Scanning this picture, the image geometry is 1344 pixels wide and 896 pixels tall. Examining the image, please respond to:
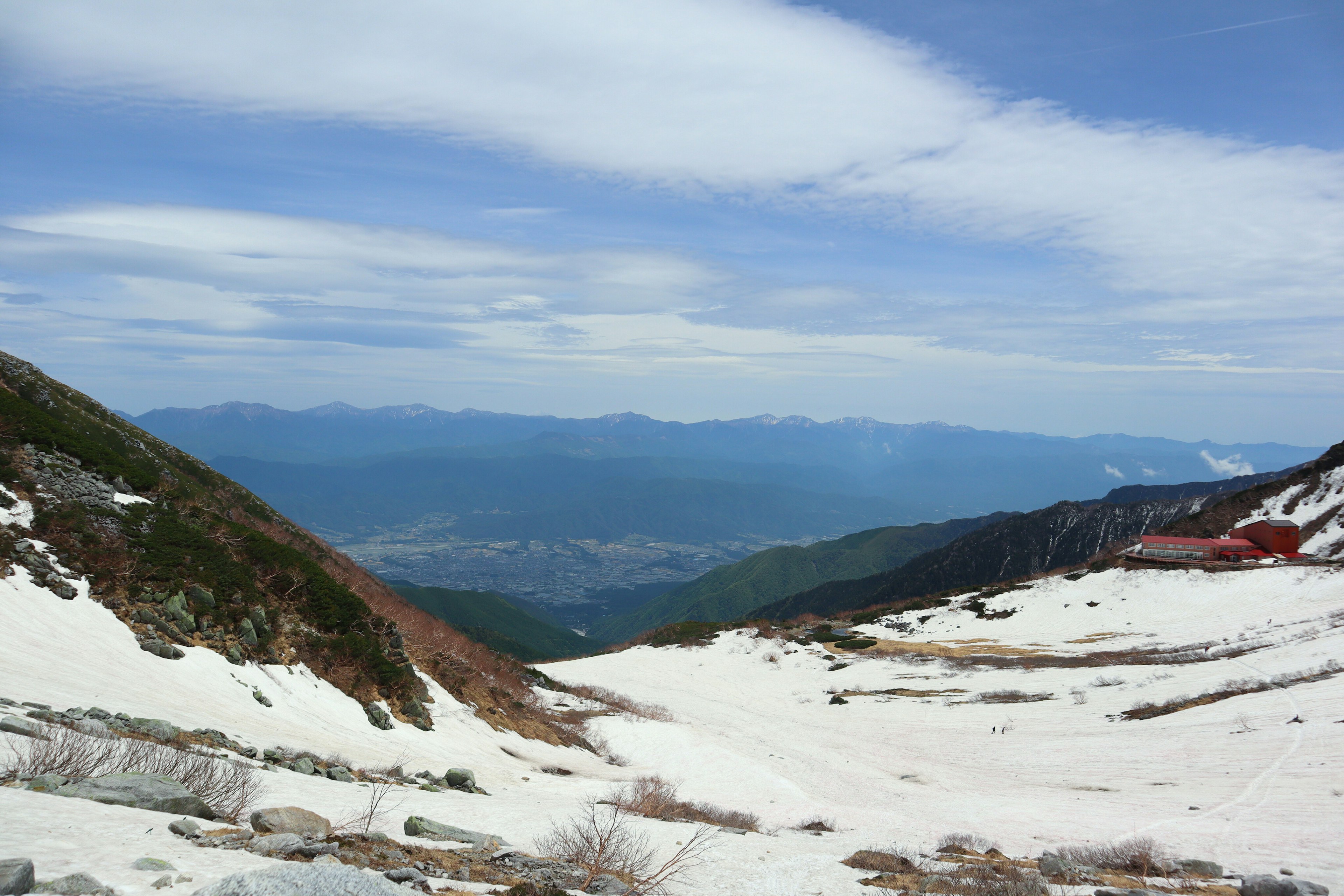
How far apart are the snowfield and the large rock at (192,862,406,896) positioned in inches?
25.1

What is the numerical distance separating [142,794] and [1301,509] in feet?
268

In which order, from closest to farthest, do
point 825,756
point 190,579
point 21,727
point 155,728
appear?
point 21,727 → point 155,728 → point 190,579 → point 825,756

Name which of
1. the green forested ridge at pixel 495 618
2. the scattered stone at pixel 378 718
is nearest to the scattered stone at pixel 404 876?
the scattered stone at pixel 378 718

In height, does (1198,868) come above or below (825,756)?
above

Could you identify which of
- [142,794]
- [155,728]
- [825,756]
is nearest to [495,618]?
[825,756]

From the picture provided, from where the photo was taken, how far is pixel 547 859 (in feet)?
24.0

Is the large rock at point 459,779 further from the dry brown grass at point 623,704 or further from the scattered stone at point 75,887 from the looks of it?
the dry brown grass at point 623,704

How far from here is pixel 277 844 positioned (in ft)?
17.9

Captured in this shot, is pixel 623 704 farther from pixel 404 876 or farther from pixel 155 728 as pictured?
pixel 404 876

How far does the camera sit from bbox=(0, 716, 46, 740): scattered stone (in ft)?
21.4

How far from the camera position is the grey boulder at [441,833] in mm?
7383

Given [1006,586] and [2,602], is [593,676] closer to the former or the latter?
[2,602]

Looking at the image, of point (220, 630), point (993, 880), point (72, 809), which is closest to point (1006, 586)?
point (993, 880)

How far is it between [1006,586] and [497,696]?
50.0 metres
